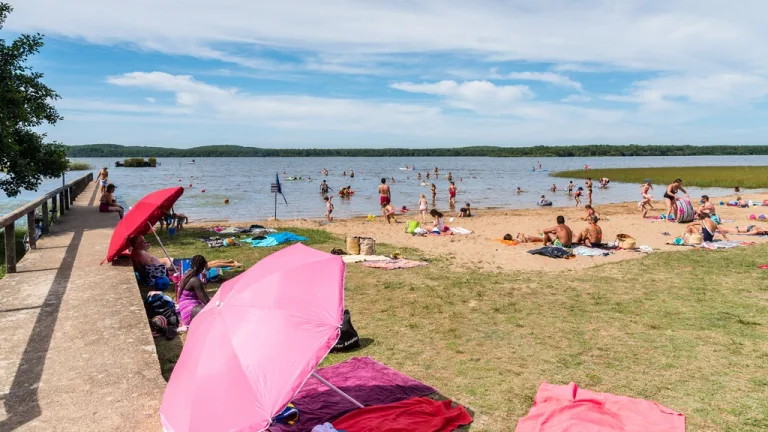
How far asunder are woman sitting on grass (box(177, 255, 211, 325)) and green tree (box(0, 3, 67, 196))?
831 centimetres

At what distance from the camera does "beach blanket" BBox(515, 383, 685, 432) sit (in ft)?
14.8

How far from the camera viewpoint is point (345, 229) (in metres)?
19.2

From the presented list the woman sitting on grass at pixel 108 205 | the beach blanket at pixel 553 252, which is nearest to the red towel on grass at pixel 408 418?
the beach blanket at pixel 553 252

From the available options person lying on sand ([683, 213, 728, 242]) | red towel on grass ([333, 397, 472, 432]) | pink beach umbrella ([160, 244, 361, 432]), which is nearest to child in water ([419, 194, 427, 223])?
person lying on sand ([683, 213, 728, 242])

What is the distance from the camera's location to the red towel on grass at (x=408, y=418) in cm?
455

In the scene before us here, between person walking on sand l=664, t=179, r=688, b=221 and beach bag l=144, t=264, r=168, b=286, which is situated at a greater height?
person walking on sand l=664, t=179, r=688, b=221

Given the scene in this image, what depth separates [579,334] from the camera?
7.04m

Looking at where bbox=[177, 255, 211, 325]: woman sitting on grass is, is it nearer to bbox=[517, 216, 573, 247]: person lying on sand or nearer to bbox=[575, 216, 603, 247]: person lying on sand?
bbox=[517, 216, 573, 247]: person lying on sand

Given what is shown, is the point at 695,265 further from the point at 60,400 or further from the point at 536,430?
the point at 60,400

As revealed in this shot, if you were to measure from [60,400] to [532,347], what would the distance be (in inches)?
202

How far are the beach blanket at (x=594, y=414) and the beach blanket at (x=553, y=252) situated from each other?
8166 millimetres

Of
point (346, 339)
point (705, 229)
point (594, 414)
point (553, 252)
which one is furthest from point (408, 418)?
point (705, 229)

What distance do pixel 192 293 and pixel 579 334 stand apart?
5426 mm

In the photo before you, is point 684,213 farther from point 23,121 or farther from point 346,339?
point 23,121
